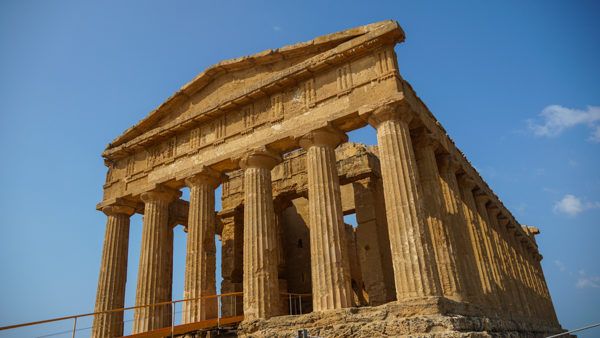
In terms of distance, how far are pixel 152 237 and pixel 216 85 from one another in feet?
18.6

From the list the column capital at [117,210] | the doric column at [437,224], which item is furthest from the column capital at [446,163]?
the column capital at [117,210]

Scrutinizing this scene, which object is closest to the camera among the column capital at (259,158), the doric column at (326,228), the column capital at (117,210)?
the doric column at (326,228)

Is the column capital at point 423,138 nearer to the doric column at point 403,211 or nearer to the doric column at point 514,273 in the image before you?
the doric column at point 403,211

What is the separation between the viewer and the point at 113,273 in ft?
53.7

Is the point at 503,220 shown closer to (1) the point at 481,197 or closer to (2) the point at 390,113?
(1) the point at 481,197

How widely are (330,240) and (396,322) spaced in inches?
115

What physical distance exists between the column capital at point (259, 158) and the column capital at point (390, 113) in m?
3.38

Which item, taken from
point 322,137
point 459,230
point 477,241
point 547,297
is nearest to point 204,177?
point 322,137

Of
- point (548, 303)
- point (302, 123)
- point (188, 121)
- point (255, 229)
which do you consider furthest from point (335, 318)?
point (548, 303)

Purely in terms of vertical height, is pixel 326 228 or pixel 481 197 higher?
pixel 481 197

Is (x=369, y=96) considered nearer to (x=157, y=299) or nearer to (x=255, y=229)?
(x=255, y=229)

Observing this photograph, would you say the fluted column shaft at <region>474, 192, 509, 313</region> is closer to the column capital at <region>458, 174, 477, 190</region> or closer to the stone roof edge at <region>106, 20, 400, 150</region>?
the column capital at <region>458, 174, 477, 190</region>

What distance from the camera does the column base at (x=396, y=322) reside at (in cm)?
925

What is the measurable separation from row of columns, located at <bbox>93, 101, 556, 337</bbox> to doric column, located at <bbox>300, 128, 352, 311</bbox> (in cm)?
3
